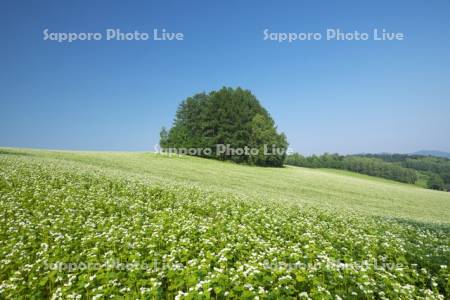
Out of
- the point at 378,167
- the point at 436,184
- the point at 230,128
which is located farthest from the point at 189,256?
the point at 378,167

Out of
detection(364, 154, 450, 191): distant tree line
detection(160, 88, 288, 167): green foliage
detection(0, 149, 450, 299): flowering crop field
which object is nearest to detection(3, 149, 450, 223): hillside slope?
detection(0, 149, 450, 299): flowering crop field

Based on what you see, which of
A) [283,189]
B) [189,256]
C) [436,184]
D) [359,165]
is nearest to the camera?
[189,256]

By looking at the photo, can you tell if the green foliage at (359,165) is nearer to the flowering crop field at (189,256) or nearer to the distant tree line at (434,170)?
the distant tree line at (434,170)

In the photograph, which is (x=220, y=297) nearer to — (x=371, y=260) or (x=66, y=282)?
(x=66, y=282)

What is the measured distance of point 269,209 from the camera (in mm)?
15391

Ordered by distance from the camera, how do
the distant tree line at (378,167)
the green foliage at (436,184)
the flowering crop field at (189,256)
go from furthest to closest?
the distant tree line at (378,167) → the green foliage at (436,184) → the flowering crop field at (189,256)

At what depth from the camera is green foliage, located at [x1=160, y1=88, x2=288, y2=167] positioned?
69.8 meters

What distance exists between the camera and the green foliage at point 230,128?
69.8m

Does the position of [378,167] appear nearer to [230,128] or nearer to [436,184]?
[436,184]

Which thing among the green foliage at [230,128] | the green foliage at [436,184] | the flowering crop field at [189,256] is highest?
the green foliage at [230,128]

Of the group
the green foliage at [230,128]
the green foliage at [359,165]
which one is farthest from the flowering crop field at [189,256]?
the green foliage at [359,165]

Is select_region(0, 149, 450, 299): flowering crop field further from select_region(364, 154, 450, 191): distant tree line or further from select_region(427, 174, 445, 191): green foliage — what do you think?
select_region(364, 154, 450, 191): distant tree line

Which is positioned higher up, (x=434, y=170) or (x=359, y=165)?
(x=359, y=165)

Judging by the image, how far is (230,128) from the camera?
73375 mm
